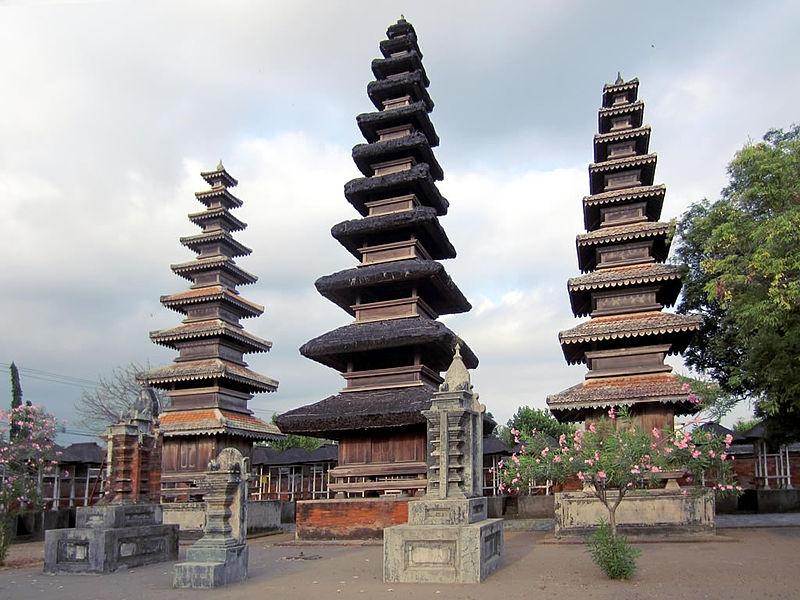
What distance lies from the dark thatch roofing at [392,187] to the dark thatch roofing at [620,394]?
979 cm

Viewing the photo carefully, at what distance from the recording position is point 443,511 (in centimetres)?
1224

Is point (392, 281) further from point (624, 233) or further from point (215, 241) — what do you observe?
point (215, 241)

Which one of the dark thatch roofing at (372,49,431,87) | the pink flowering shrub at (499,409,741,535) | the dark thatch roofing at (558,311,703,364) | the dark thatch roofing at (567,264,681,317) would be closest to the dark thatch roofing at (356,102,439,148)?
the dark thatch roofing at (372,49,431,87)

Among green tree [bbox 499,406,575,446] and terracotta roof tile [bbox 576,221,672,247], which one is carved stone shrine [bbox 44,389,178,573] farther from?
green tree [bbox 499,406,575,446]

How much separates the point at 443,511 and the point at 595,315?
14196 millimetres

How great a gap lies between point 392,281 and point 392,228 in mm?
2489

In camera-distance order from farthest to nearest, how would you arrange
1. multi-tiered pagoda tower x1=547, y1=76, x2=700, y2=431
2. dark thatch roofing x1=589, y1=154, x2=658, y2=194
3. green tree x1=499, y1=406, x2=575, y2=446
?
green tree x1=499, y1=406, x2=575, y2=446 < dark thatch roofing x1=589, y1=154, x2=658, y2=194 < multi-tiered pagoda tower x1=547, y1=76, x2=700, y2=431

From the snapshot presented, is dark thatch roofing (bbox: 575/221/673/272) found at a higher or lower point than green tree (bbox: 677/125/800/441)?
higher

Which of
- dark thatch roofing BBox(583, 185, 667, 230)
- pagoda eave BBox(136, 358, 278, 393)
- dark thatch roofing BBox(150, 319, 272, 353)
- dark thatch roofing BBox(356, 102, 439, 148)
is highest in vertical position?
dark thatch roofing BBox(356, 102, 439, 148)

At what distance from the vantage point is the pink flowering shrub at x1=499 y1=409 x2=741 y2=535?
45.0ft

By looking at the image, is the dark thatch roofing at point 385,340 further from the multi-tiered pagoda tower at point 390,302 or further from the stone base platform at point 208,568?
the stone base platform at point 208,568

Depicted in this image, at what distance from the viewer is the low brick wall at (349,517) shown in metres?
20.8

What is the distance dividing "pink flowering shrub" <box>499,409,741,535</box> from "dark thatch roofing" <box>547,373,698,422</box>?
95.6 inches

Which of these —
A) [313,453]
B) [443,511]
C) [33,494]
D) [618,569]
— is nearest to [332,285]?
[33,494]
